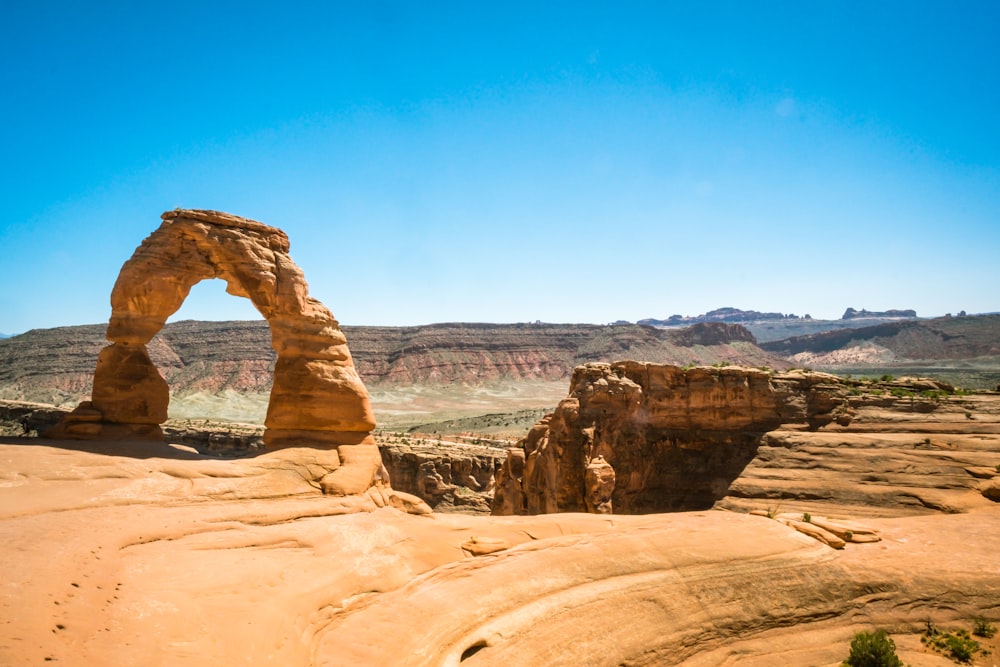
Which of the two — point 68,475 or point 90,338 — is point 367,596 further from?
point 90,338

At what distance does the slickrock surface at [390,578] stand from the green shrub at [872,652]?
0.58 metres

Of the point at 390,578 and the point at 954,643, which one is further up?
the point at 390,578

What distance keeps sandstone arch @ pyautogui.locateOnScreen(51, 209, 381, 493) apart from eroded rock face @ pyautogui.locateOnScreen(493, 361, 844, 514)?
1236cm

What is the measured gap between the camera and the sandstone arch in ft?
55.3

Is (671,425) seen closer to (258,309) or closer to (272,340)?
(272,340)

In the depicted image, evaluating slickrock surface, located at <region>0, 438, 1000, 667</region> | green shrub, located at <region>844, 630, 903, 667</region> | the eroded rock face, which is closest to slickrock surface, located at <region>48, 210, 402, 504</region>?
slickrock surface, located at <region>0, 438, 1000, 667</region>

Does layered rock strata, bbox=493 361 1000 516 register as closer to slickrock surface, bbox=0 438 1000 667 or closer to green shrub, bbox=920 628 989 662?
slickrock surface, bbox=0 438 1000 667

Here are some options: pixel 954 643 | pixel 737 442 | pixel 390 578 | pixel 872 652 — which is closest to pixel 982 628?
pixel 954 643

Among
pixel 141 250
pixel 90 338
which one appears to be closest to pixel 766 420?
pixel 141 250

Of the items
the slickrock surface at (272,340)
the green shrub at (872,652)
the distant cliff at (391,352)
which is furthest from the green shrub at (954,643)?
the distant cliff at (391,352)

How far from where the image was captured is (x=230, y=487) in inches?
506

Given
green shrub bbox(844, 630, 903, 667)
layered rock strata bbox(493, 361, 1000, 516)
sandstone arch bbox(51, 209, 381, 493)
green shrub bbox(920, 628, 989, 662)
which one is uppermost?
sandstone arch bbox(51, 209, 381, 493)

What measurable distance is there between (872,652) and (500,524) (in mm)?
7795

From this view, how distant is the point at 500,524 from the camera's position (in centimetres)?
1367
